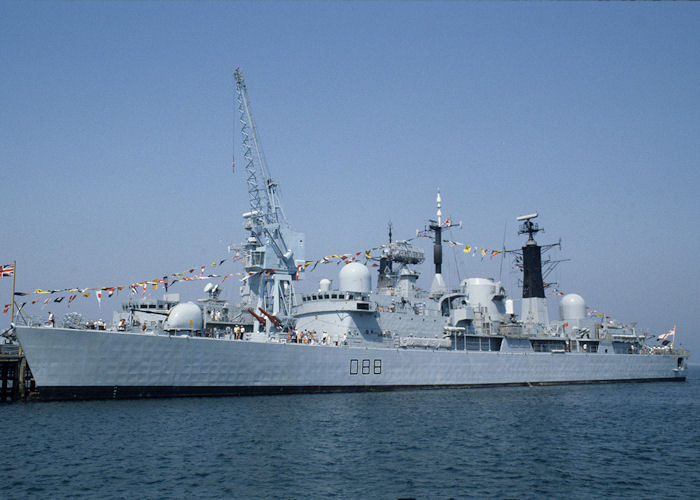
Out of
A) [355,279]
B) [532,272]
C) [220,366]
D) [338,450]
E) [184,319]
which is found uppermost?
[532,272]

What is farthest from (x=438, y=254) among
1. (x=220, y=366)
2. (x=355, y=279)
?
(x=220, y=366)

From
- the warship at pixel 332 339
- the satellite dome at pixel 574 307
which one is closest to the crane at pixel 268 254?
the warship at pixel 332 339

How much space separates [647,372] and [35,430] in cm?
4746

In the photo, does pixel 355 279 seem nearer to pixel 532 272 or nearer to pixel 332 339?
pixel 332 339

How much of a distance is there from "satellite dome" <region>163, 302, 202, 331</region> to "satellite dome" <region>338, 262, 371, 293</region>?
9504 mm

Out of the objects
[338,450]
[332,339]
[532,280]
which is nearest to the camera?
[338,450]

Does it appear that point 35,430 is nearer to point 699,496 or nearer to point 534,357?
point 699,496

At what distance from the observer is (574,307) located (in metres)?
48.2

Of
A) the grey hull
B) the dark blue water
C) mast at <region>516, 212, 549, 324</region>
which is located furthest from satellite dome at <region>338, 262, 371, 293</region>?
mast at <region>516, 212, 549, 324</region>

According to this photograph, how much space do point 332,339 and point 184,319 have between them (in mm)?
9088

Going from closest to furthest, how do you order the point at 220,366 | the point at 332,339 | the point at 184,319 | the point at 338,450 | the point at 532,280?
1. the point at 338,450
2. the point at 220,366
3. the point at 184,319
4. the point at 332,339
5. the point at 532,280

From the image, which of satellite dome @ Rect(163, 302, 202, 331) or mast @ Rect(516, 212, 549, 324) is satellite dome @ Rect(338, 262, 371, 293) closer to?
satellite dome @ Rect(163, 302, 202, 331)

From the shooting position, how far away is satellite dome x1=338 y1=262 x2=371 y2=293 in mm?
35250

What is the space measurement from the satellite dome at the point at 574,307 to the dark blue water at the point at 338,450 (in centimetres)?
1997
